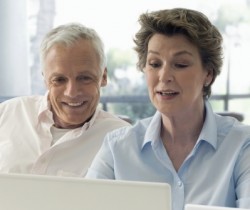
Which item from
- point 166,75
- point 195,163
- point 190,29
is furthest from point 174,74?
point 195,163

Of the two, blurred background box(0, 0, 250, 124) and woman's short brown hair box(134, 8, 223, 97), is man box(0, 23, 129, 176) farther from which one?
blurred background box(0, 0, 250, 124)

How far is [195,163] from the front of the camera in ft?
4.71

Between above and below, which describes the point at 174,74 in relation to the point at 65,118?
above

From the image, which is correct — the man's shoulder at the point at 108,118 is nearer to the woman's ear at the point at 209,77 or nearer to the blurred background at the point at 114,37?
the woman's ear at the point at 209,77

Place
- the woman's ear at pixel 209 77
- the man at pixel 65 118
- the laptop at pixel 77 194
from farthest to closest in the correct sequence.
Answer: the man at pixel 65 118
the woman's ear at pixel 209 77
the laptop at pixel 77 194

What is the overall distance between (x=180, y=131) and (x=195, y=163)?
0.41 feet

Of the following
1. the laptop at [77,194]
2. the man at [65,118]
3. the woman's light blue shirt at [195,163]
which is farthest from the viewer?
the man at [65,118]

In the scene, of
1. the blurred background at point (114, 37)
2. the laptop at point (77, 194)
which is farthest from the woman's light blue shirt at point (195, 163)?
the blurred background at point (114, 37)

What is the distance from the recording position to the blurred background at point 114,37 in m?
3.71

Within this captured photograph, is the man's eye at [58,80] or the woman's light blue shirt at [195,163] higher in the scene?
the man's eye at [58,80]

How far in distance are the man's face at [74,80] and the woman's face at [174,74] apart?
1.27 feet

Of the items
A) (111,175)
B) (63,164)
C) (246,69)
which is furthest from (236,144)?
(246,69)

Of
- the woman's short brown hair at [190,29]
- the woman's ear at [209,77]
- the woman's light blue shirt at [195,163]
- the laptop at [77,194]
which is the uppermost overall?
the woman's short brown hair at [190,29]

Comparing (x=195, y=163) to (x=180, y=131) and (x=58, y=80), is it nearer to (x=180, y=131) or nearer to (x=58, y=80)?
(x=180, y=131)
